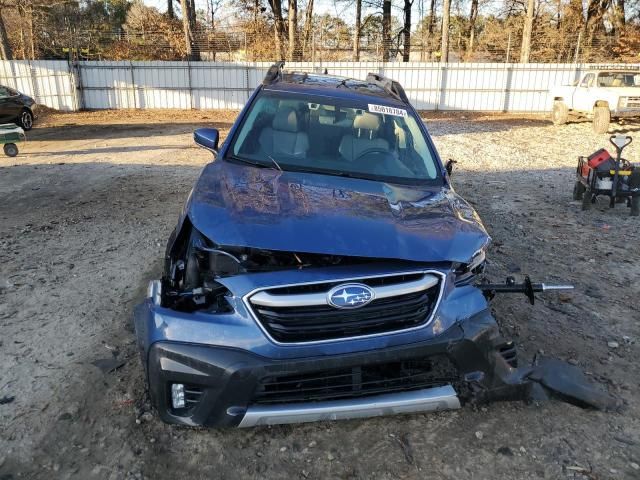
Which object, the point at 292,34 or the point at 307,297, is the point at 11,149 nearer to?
the point at 307,297

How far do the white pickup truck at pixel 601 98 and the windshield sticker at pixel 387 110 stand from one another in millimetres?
13431

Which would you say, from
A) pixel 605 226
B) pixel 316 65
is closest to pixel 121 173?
pixel 605 226

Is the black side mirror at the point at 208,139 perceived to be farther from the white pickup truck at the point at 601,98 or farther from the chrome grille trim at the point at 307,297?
the white pickup truck at the point at 601,98

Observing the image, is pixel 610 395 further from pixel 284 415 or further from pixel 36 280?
pixel 36 280

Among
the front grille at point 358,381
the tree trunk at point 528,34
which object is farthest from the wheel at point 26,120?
the tree trunk at point 528,34

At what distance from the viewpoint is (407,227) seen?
9.22 ft

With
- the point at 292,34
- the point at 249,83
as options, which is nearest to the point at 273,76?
the point at 249,83

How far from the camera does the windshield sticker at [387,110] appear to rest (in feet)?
14.4

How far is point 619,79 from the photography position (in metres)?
16.3

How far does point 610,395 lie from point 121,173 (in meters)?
8.72

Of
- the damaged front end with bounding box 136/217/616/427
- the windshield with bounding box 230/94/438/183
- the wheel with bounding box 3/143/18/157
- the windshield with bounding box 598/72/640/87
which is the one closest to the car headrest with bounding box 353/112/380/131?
the windshield with bounding box 230/94/438/183

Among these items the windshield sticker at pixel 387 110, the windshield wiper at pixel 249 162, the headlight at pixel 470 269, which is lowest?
the headlight at pixel 470 269

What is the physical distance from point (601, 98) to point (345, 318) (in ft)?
54.0

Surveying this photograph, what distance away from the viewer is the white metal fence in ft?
71.7
